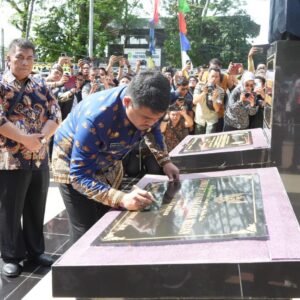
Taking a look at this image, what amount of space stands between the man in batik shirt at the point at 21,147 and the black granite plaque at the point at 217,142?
41.1 inches

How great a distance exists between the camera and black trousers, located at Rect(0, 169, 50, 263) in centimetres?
281

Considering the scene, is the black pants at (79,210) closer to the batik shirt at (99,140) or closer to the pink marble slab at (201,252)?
the batik shirt at (99,140)

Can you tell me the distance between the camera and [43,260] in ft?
10.2

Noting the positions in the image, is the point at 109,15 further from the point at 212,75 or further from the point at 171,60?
the point at 212,75

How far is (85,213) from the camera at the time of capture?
2.08 meters

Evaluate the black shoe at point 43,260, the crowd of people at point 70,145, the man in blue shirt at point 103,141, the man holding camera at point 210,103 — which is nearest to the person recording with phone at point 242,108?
the crowd of people at point 70,145

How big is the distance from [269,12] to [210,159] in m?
1.64

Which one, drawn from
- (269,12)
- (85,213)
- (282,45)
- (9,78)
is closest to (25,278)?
(85,213)

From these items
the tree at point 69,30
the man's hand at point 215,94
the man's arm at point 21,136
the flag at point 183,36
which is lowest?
the man's arm at point 21,136

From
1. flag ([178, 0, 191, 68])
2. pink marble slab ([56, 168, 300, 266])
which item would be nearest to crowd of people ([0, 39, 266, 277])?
pink marble slab ([56, 168, 300, 266])

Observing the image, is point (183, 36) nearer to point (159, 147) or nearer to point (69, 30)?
point (159, 147)

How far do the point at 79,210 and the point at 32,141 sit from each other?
76 centimetres

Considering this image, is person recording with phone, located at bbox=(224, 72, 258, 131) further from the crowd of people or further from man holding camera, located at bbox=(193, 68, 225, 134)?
man holding camera, located at bbox=(193, 68, 225, 134)

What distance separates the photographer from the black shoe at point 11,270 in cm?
293
